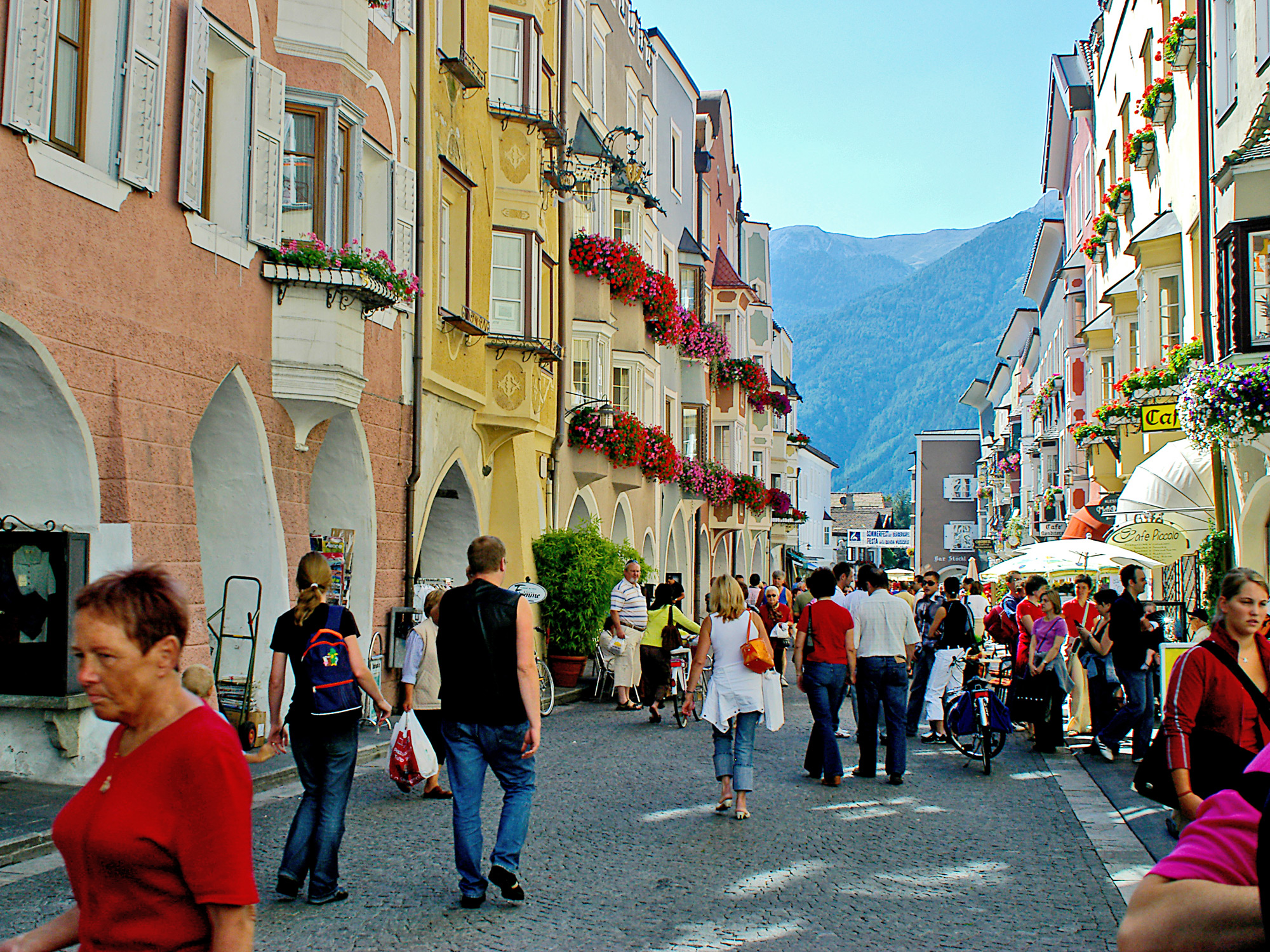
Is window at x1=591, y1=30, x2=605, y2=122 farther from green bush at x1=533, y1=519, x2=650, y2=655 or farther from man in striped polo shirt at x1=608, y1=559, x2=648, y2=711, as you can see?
man in striped polo shirt at x1=608, y1=559, x2=648, y2=711

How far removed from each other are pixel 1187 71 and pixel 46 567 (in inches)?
702

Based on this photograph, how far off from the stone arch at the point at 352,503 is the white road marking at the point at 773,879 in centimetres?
893

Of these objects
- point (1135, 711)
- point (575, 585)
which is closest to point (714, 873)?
point (1135, 711)

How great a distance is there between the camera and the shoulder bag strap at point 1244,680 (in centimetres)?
529

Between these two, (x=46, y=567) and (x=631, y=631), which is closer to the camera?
(x=46, y=567)

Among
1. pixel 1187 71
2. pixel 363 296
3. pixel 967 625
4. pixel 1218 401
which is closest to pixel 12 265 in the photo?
pixel 363 296

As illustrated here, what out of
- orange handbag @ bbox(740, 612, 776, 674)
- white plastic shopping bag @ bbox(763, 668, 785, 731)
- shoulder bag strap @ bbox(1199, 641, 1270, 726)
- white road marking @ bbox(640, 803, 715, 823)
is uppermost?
shoulder bag strap @ bbox(1199, 641, 1270, 726)

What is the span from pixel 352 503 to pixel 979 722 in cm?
772

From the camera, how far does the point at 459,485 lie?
19.8 metres

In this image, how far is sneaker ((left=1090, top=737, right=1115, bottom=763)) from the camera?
1324cm

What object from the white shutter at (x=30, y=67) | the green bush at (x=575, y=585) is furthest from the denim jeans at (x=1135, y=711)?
the white shutter at (x=30, y=67)

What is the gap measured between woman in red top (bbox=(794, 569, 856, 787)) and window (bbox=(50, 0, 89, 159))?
7155 millimetres

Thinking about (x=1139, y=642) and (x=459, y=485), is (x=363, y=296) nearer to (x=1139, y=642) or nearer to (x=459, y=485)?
(x=459, y=485)

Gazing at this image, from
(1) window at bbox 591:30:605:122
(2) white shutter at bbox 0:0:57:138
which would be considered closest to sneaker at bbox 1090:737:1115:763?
(2) white shutter at bbox 0:0:57:138
